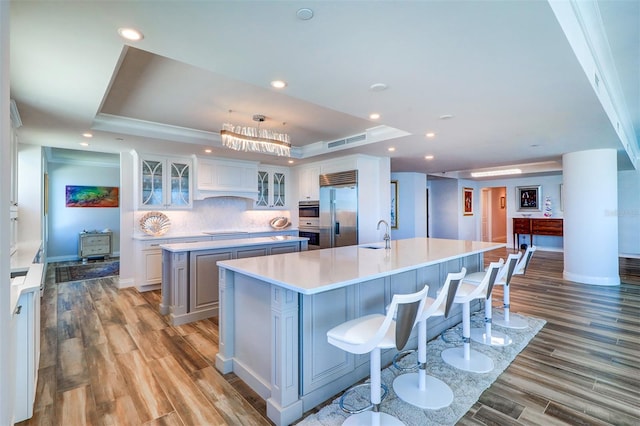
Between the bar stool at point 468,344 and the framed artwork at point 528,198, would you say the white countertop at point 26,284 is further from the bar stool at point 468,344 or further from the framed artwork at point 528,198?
the framed artwork at point 528,198

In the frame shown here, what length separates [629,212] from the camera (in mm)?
8422

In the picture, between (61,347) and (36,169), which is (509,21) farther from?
(36,169)

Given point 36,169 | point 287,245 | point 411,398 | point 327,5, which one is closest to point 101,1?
point 327,5

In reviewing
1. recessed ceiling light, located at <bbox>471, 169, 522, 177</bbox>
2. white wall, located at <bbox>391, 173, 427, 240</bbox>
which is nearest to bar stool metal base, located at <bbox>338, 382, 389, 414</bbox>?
white wall, located at <bbox>391, 173, 427, 240</bbox>

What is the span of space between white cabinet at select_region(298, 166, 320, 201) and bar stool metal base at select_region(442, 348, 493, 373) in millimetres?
4048

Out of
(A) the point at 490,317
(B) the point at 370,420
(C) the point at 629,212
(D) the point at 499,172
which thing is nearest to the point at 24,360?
(B) the point at 370,420

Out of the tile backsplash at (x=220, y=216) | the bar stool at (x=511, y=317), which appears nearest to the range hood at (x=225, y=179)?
the tile backsplash at (x=220, y=216)

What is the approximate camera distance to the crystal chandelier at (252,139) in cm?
345

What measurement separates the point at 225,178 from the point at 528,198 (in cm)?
930

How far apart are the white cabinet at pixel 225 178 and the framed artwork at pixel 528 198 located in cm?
859

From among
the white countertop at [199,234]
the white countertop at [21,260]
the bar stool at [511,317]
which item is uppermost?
the white countertop at [199,234]

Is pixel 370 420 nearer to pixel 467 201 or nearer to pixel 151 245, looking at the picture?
pixel 151 245

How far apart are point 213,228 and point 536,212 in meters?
9.62

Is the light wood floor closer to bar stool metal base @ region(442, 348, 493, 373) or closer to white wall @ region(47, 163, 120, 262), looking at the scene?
bar stool metal base @ region(442, 348, 493, 373)
